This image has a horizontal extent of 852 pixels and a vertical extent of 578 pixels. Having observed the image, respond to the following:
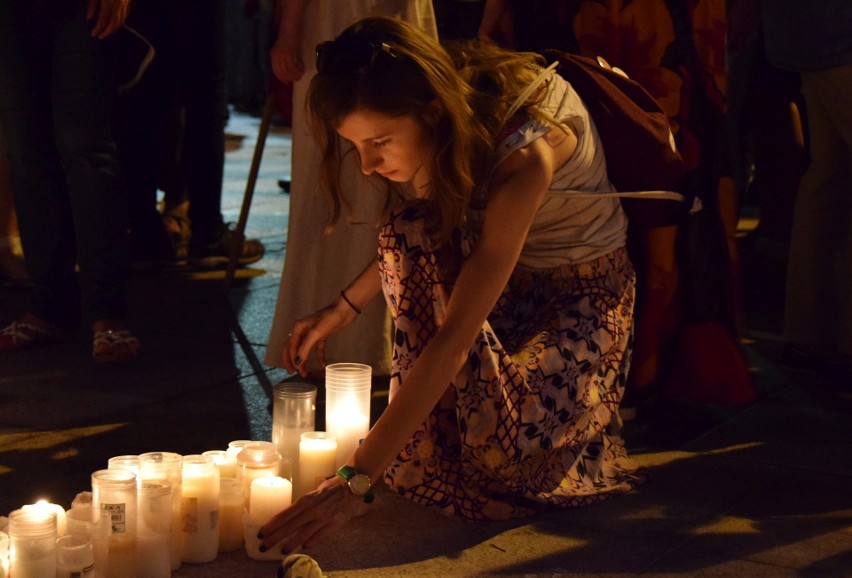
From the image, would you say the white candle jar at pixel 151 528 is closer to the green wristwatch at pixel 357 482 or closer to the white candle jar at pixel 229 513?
the white candle jar at pixel 229 513

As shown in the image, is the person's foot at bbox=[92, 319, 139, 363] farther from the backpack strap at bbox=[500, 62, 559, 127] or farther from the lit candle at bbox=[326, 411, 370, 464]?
the backpack strap at bbox=[500, 62, 559, 127]

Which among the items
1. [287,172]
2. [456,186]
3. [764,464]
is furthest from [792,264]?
[287,172]

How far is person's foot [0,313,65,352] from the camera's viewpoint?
400cm

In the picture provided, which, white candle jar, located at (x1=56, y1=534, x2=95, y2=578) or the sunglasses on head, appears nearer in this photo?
white candle jar, located at (x1=56, y1=534, x2=95, y2=578)

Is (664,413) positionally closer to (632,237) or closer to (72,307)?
(632,237)

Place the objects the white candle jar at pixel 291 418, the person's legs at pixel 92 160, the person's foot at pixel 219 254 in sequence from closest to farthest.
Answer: the white candle jar at pixel 291 418 < the person's legs at pixel 92 160 < the person's foot at pixel 219 254

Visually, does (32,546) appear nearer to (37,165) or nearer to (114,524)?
(114,524)

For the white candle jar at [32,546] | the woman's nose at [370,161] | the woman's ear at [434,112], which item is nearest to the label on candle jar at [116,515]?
the white candle jar at [32,546]

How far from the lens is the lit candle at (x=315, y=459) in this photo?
2629 mm

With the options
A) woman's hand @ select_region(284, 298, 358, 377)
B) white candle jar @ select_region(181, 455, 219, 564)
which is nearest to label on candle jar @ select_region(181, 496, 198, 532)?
white candle jar @ select_region(181, 455, 219, 564)

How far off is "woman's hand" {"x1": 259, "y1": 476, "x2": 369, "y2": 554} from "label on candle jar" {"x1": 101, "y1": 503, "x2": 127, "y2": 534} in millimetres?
277

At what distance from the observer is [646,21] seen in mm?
3369

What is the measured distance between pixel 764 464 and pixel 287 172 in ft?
22.4

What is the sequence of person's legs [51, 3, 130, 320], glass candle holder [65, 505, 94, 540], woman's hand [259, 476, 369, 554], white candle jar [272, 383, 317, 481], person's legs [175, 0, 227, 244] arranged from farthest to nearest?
person's legs [175, 0, 227, 244]
person's legs [51, 3, 130, 320]
white candle jar [272, 383, 317, 481]
woman's hand [259, 476, 369, 554]
glass candle holder [65, 505, 94, 540]
